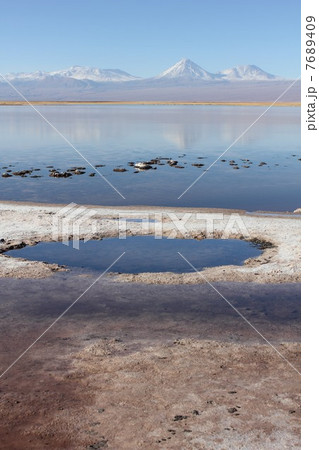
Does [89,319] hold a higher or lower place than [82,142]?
lower

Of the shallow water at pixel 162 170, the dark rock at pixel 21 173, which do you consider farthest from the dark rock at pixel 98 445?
the dark rock at pixel 21 173

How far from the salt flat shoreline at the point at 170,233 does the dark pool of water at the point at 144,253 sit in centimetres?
43

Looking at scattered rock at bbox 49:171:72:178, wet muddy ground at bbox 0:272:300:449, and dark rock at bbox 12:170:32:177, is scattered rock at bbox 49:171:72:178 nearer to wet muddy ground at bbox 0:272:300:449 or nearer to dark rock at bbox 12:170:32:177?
dark rock at bbox 12:170:32:177

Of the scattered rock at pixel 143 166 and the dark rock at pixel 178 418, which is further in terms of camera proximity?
the scattered rock at pixel 143 166

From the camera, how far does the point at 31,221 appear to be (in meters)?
19.0

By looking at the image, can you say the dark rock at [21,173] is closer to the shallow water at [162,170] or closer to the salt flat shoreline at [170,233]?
the shallow water at [162,170]

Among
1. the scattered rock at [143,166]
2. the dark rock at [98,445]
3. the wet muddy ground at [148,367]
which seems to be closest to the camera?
the dark rock at [98,445]

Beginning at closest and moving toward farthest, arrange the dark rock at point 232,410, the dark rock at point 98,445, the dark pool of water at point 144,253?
the dark rock at point 98,445 < the dark rock at point 232,410 < the dark pool of water at point 144,253

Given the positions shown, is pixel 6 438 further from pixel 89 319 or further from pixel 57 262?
pixel 57 262

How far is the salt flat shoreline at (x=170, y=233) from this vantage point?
13891mm

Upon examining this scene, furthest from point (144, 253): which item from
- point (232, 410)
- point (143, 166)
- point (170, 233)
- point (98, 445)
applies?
point (143, 166)

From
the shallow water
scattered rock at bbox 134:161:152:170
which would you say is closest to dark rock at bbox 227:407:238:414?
the shallow water
